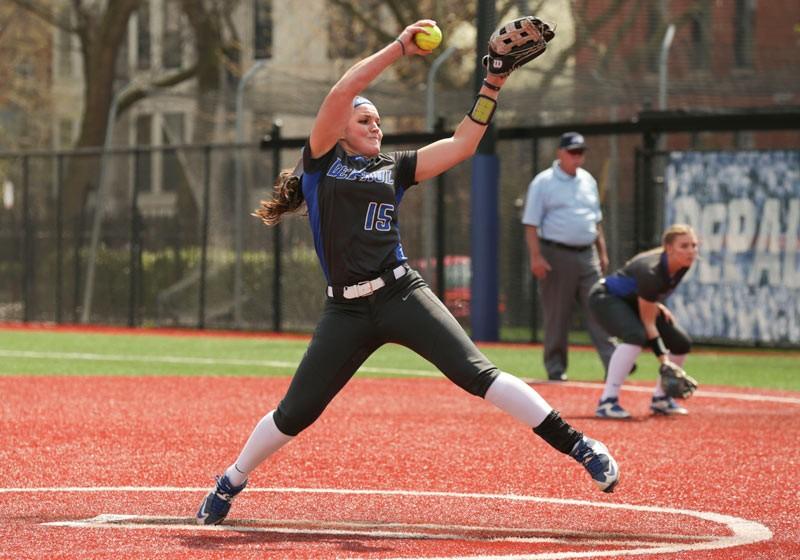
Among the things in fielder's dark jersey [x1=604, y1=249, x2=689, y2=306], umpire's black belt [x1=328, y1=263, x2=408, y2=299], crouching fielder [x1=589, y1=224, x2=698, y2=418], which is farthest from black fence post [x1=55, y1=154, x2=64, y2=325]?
umpire's black belt [x1=328, y1=263, x2=408, y2=299]

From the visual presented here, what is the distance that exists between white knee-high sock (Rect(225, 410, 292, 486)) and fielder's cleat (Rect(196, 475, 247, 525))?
0.04m

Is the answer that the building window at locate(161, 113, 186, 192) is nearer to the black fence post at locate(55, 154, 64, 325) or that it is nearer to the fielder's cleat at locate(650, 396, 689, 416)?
the black fence post at locate(55, 154, 64, 325)

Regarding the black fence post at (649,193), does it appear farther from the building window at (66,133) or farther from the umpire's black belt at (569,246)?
the building window at (66,133)

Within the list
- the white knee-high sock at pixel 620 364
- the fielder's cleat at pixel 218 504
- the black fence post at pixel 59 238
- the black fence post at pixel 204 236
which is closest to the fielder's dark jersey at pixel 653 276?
the white knee-high sock at pixel 620 364

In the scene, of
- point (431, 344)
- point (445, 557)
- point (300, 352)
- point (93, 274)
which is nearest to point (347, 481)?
point (431, 344)

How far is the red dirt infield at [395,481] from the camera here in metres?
6.76

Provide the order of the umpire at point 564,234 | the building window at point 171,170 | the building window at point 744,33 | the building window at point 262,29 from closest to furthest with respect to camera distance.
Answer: the umpire at point 564,234 → the building window at point 744,33 → the building window at point 171,170 → the building window at point 262,29

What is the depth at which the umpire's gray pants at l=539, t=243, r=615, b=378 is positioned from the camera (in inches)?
592

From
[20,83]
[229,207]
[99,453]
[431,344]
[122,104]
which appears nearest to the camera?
[431,344]

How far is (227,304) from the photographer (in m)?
25.2

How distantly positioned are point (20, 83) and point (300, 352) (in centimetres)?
2603

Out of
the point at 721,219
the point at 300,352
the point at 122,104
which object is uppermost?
the point at 122,104

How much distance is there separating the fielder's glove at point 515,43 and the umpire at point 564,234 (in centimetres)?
731

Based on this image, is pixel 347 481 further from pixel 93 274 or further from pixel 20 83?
pixel 20 83
